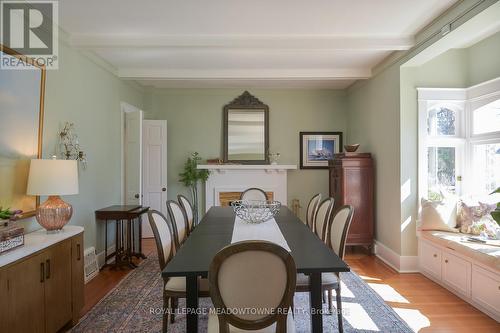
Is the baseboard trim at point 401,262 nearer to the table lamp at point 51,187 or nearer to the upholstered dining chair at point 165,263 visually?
the upholstered dining chair at point 165,263

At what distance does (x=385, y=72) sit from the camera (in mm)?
4086

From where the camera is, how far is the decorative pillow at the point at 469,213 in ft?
10.6

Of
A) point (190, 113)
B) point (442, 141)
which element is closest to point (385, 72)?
point (442, 141)

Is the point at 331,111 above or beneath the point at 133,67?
beneath

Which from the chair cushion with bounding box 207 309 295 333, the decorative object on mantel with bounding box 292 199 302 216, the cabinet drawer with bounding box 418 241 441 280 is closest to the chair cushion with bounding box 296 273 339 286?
the chair cushion with bounding box 207 309 295 333

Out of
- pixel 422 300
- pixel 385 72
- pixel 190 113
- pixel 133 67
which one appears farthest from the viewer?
pixel 190 113

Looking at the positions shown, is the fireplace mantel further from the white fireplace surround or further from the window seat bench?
the window seat bench

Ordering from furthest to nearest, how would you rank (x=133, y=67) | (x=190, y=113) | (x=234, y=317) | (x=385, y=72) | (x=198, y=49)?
(x=190, y=113) < (x=133, y=67) < (x=385, y=72) < (x=198, y=49) < (x=234, y=317)

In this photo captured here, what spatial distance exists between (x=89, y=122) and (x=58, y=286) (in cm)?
209

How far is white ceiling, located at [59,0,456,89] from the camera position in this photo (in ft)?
8.94

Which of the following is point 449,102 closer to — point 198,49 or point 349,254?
point 349,254

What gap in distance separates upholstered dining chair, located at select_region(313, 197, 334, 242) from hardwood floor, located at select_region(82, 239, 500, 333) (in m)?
0.90

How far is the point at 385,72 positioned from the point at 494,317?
3020 mm

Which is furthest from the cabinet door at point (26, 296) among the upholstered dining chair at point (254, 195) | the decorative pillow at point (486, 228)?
the decorative pillow at point (486, 228)
